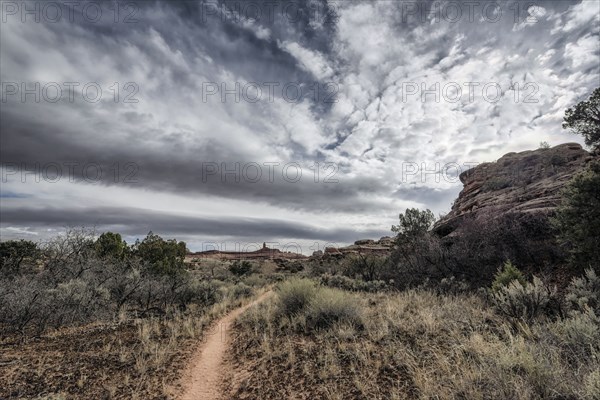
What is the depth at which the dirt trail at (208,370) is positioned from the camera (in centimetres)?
575

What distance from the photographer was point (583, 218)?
33.3 feet

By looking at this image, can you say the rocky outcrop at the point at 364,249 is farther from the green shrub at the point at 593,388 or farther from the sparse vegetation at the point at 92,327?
the green shrub at the point at 593,388

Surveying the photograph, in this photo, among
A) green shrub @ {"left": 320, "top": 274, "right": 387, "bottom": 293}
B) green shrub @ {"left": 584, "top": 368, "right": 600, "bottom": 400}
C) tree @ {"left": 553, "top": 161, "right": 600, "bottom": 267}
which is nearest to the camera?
green shrub @ {"left": 584, "top": 368, "right": 600, "bottom": 400}

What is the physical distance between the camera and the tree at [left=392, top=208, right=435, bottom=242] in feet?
76.6

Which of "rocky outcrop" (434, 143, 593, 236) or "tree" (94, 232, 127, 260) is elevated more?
"rocky outcrop" (434, 143, 593, 236)

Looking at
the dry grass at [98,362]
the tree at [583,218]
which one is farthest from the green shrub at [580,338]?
the dry grass at [98,362]

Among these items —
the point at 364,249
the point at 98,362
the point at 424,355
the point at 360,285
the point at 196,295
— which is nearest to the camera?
the point at 424,355

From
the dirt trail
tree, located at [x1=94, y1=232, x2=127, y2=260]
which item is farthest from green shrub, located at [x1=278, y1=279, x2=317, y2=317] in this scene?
tree, located at [x1=94, y1=232, x2=127, y2=260]

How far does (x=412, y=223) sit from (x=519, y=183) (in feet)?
31.8

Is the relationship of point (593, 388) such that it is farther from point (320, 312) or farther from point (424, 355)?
point (320, 312)

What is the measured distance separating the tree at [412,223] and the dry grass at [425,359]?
1528 centimetres

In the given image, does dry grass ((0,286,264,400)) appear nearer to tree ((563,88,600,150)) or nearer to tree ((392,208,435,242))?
tree ((392,208,435,242))

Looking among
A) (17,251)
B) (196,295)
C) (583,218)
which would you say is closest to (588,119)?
(583,218)

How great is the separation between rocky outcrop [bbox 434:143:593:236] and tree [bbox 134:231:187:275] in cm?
1825
